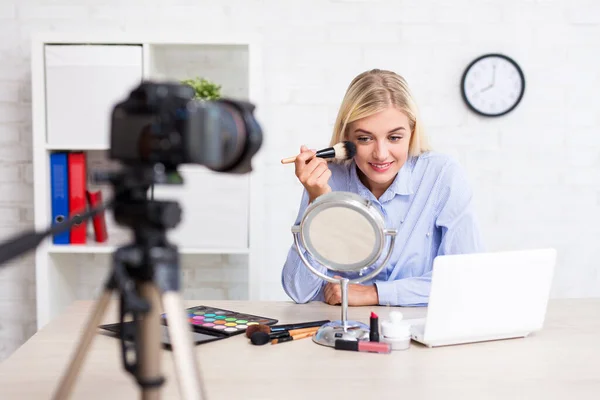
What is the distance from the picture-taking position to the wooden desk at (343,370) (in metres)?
1.18

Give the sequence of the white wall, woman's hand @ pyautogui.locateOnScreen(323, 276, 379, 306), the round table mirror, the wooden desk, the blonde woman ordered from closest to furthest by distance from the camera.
A: the wooden desk
the round table mirror
woman's hand @ pyautogui.locateOnScreen(323, 276, 379, 306)
the blonde woman
the white wall

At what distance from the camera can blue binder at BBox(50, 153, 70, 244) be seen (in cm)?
266

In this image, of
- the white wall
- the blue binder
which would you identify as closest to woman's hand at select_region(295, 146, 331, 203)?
the white wall

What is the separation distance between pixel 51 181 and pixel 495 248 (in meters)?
1.87

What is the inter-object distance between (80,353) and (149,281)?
0.16m

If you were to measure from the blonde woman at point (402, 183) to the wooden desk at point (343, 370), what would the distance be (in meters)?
0.44

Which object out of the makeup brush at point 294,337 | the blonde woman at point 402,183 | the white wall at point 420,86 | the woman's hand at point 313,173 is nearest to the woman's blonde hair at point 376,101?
the blonde woman at point 402,183

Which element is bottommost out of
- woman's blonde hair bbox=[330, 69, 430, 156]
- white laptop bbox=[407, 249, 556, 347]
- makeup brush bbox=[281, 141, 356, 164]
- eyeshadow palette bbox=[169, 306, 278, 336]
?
eyeshadow palette bbox=[169, 306, 278, 336]

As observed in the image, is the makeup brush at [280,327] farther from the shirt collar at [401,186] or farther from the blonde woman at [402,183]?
the shirt collar at [401,186]

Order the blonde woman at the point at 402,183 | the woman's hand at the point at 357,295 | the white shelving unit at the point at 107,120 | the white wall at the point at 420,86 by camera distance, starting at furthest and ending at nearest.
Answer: the white wall at the point at 420,86 → the white shelving unit at the point at 107,120 → the blonde woman at the point at 402,183 → the woman's hand at the point at 357,295

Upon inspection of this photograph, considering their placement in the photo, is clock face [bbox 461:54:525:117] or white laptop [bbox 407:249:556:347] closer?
white laptop [bbox 407:249:556:347]

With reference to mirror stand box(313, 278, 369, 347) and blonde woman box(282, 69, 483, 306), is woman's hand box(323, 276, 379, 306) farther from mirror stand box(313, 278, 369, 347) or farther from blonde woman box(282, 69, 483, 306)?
mirror stand box(313, 278, 369, 347)

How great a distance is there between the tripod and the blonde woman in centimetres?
100

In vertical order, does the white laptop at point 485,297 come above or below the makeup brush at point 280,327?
above
